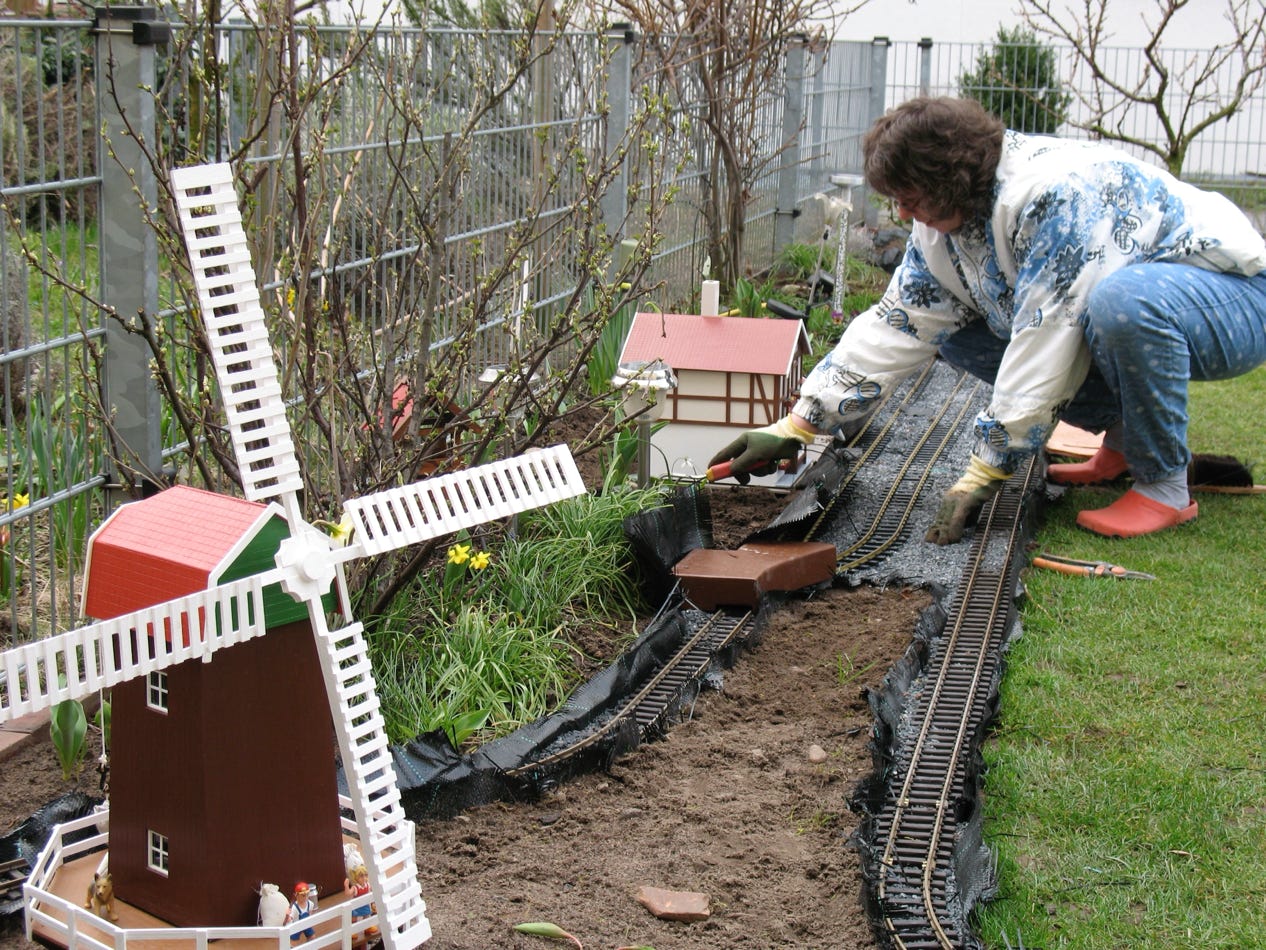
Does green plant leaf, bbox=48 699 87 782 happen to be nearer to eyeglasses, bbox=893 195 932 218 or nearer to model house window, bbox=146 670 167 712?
model house window, bbox=146 670 167 712

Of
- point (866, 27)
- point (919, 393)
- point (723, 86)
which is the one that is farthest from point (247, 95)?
point (866, 27)

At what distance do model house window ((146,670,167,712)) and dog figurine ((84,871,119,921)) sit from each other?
0.40 meters

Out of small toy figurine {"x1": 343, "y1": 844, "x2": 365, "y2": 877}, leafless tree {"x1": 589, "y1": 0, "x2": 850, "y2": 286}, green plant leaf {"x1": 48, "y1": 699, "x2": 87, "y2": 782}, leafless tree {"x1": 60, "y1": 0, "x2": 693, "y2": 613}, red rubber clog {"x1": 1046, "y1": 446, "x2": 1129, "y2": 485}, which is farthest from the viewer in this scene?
leafless tree {"x1": 589, "y1": 0, "x2": 850, "y2": 286}

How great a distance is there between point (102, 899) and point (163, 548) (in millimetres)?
726

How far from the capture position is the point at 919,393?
7.61 m

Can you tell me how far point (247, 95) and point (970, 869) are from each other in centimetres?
287

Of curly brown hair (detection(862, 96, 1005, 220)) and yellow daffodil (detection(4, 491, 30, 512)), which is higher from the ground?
curly brown hair (detection(862, 96, 1005, 220))

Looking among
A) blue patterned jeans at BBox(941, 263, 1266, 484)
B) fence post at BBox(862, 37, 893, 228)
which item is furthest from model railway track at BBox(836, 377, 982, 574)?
fence post at BBox(862, 37, 893, 228)

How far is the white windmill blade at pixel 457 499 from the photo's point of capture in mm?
2533

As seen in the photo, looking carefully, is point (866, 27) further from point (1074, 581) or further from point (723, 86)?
point (1074, 581)

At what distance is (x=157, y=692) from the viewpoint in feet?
8.56

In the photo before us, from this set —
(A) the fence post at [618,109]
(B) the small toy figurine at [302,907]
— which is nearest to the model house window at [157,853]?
(B) the small toy figurine at [302,907]

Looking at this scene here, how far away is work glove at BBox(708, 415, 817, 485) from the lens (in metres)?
5.46

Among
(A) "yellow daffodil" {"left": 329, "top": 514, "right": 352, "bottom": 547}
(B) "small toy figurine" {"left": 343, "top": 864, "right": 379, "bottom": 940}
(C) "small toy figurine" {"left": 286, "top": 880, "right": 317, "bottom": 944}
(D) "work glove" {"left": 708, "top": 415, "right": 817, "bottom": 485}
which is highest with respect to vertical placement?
(A) "yellow daffodil" {"left": 329, "top": 514, "right": 352, "bottom": 547}
